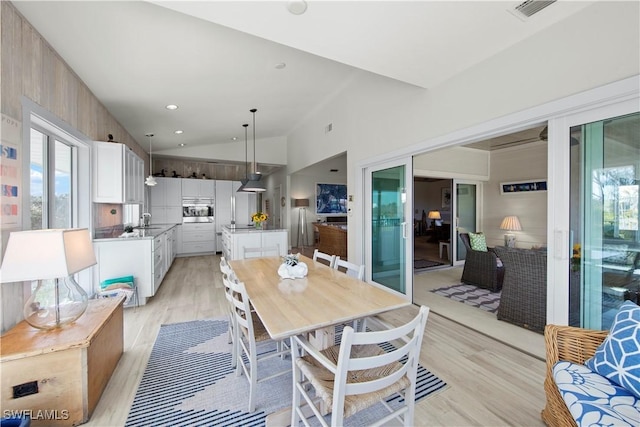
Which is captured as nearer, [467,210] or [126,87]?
[126,87]

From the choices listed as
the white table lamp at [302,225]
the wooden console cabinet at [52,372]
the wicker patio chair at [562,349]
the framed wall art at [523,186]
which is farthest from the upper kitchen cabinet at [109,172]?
the framed wall art at [523,186]

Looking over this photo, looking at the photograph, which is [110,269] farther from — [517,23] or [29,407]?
[517,23]

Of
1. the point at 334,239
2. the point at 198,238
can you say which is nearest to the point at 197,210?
the point at 198,238

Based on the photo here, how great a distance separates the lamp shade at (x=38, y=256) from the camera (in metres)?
1.48

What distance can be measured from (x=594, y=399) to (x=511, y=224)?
206 inches

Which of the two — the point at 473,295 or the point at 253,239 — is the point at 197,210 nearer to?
the point at 253,239

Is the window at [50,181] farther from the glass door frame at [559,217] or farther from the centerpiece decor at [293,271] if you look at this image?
the glass door frame at [559,217]

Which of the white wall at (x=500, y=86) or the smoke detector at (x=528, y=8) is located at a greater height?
the smoke detector at (x=528, y=8)

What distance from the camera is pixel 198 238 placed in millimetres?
7617

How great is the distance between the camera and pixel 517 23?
6.48ft

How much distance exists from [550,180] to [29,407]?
375 cm

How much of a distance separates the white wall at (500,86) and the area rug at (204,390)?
2353 millimetres

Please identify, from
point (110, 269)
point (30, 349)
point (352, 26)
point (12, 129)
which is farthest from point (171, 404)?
point (352, 26)

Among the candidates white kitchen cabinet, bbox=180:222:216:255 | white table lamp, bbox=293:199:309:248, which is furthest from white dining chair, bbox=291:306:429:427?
white table lamp, bbox=293:199:309:248
